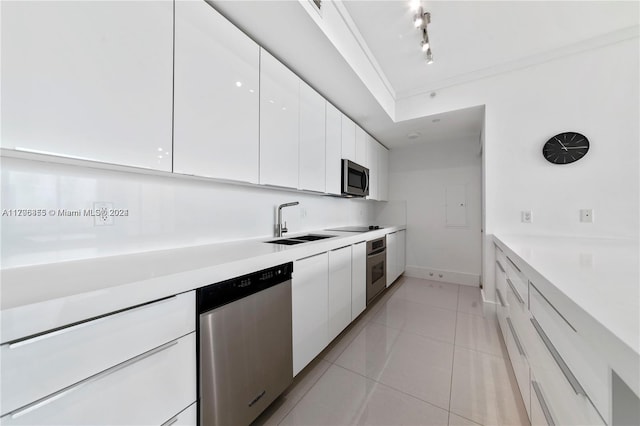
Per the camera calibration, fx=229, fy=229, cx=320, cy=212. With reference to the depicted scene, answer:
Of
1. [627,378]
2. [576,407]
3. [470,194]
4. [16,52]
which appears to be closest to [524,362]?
→ [576,407]

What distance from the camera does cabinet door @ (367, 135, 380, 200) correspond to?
11.1 feet

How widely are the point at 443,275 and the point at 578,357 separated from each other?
3403 millimetres

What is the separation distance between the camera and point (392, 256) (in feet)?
11.0

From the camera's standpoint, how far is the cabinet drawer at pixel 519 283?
121 cm

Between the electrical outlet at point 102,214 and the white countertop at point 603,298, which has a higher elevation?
the electrical outlet at point 102,214

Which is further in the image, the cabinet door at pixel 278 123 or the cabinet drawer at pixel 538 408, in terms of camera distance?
the cabinet door at pixel 278 123

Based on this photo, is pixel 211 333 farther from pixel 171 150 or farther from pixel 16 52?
pixel 16 52

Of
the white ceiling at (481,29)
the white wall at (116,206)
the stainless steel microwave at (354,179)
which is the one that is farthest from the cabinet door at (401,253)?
the white wall at (116,206)

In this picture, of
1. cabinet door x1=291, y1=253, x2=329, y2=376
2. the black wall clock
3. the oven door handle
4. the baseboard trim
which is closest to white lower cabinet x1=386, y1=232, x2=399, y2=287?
the oven door handle

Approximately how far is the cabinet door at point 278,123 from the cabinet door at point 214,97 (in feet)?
0.22

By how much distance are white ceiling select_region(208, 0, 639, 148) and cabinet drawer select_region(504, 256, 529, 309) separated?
6.10 feet

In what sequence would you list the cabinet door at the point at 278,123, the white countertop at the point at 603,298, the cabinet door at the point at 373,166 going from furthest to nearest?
the cabinet door at the point at 373,166, the cabinet door at the point at 278,123, the white countertop at the point at 603,298

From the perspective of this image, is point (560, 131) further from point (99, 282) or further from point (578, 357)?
point (99, 282)

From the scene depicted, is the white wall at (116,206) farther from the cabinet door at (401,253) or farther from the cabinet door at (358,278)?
the cabinet door at (401,253)
